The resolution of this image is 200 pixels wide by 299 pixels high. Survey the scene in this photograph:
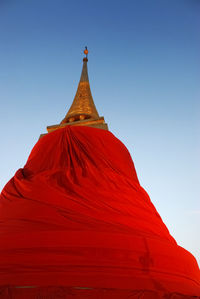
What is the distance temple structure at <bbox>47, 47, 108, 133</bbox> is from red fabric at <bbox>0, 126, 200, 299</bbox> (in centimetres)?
187

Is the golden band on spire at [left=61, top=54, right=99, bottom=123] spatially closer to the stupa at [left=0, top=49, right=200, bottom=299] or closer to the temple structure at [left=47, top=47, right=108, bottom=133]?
the temple structure at [left=47, top=47, right=108, bottom=133]

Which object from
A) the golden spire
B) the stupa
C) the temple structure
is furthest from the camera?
the golden spire

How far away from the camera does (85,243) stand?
105 cm

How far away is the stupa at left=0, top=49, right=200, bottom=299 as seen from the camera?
90 centimetres

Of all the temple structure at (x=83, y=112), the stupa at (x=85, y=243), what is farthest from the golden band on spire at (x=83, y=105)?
→ the stupa at (x=85, y=243)

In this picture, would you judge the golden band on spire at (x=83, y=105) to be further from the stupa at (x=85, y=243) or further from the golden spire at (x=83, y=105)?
the stupa at (x=85, y=243)

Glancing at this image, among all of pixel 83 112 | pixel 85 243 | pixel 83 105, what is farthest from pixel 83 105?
pixel 85 243

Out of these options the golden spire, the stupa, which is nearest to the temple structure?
the golden spire

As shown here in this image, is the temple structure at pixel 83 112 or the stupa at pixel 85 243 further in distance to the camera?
→ the temple structure at pixel 83 112

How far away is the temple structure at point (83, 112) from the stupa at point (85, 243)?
72.9 inches

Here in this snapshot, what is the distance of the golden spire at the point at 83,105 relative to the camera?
4379mm

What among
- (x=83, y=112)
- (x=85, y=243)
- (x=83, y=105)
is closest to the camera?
(x=85, y=243)

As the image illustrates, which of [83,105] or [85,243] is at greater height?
[83,105]

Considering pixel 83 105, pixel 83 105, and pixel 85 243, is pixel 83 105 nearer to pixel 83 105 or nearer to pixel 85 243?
pixel 83 105
